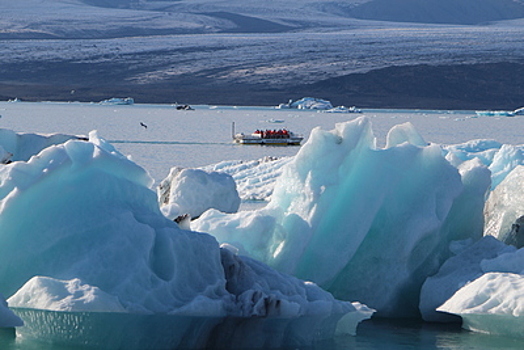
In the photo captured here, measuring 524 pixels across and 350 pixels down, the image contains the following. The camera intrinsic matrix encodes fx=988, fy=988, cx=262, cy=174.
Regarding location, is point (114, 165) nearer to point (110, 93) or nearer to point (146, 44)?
point (110, 93)

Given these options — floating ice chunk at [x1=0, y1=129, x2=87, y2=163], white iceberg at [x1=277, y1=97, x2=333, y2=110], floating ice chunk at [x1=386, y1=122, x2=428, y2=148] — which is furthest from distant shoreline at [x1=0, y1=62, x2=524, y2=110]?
floating ice chunk at [x1=386, y1=122, x2=428, y2=148]

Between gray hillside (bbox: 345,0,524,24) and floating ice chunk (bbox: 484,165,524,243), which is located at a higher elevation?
floating ice chunk (bbox: 484,165,524,243)

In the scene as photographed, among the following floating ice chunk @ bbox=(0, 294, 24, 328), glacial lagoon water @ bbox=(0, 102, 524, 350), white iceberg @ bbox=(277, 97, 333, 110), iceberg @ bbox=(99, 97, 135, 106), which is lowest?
iceberg @ bbox=(99, 97, 135, 106)

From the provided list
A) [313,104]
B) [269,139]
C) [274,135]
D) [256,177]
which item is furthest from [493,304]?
[313,104]

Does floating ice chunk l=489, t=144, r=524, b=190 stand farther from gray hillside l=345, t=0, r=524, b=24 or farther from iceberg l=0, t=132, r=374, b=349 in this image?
gray hillside l=345, t=0, r=524, b=24

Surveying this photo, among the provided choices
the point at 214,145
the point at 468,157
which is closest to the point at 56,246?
the point at 468,157

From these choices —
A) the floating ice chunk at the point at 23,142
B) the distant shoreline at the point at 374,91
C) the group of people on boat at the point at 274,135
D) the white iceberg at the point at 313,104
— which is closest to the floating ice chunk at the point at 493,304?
the floating ice chunk at the point at 23,142
